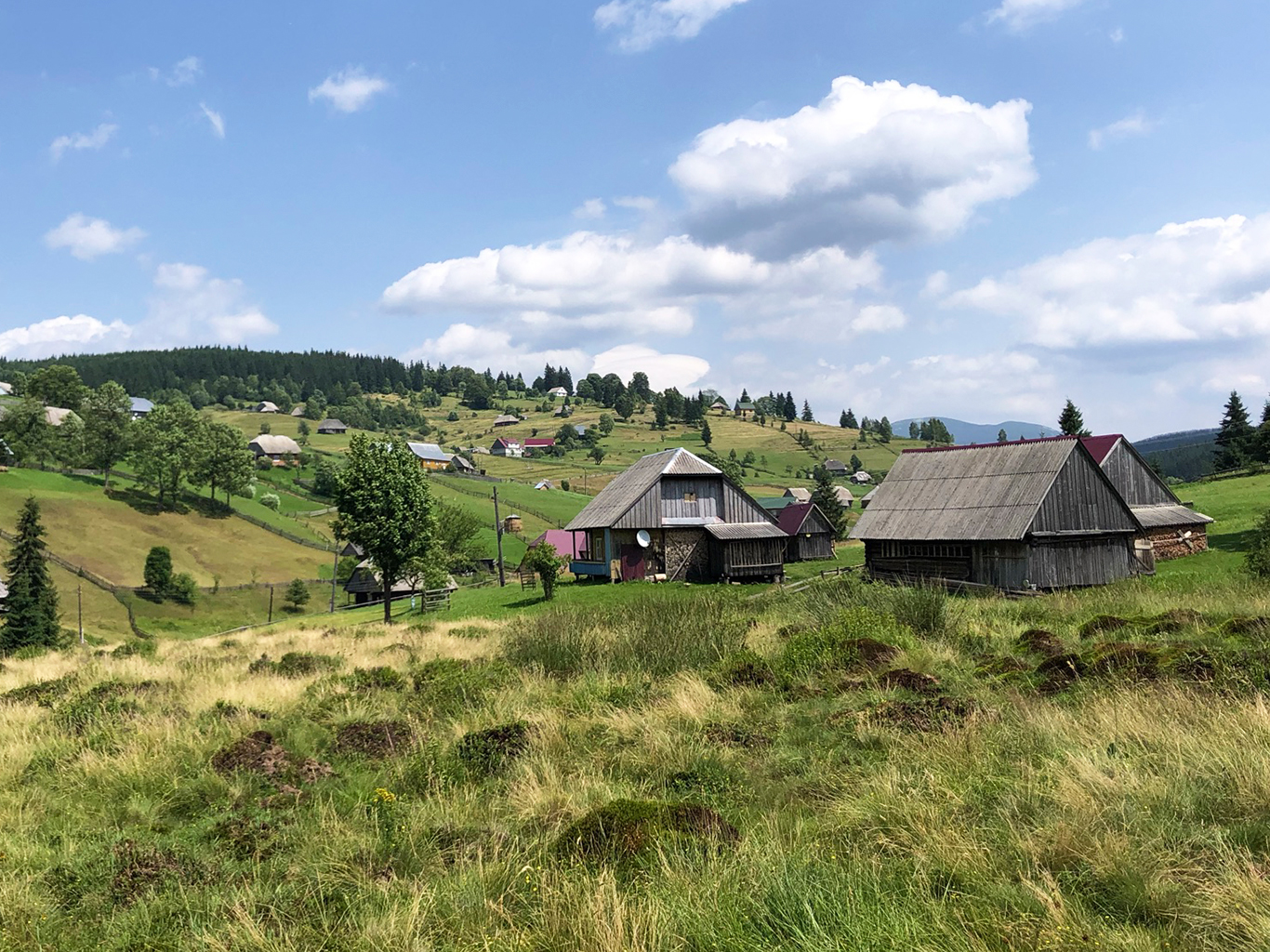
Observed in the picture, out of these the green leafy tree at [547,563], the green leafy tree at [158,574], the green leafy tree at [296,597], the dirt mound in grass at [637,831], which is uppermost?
the dirt mound in grass at [637,831]

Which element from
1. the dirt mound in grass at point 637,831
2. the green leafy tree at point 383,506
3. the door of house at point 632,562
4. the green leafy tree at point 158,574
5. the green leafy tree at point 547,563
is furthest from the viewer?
the green leafy tree at point 158,574

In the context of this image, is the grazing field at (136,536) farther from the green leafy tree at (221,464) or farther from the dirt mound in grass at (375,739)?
the dirt mound in grass at (375,739)

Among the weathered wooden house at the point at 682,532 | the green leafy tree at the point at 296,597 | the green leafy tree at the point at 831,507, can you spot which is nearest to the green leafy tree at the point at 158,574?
the green leafy tree at the point at 296,597

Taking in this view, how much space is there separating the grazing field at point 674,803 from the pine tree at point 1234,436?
76999 mm

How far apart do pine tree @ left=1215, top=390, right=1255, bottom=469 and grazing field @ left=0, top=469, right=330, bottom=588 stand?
87.0 metres

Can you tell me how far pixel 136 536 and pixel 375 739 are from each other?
7610 centimetres

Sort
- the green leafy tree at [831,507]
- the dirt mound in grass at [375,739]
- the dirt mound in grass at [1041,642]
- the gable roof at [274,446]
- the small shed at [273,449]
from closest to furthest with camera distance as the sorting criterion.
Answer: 1. the dirt mound in grass at [375,739]
2. the dirt mound in grass at [1041,642]
3. the green leafy tree at [831,507]
4. the small shed at [273,449]
5. the gable roof at [274,446]

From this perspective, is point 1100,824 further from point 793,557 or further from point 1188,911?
point 793,557

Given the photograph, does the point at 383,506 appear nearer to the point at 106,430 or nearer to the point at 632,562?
the point at 632,562

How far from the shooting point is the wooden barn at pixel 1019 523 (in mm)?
31703

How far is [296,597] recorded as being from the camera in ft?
213

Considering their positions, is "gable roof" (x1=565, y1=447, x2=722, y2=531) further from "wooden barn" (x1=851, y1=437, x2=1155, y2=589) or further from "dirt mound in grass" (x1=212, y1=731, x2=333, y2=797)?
"dirt mound in grass" (x1=212, y1=731, x2=333, y2=797)

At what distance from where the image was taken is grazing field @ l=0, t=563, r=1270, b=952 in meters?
4.24

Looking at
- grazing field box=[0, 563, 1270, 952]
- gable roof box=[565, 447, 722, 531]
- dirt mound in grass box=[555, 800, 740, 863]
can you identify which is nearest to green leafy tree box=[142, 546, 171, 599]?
gable roof box=[565, 447, 722, 531]
